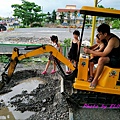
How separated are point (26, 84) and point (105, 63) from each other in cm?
294

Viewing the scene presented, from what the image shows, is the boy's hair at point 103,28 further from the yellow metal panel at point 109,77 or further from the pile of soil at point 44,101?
the pile of soil at point 44,101

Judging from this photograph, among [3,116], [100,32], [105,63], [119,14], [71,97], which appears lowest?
[3,116]

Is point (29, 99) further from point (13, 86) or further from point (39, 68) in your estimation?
point (39, 68)

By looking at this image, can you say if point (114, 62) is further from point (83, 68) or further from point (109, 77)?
point (83, 68)

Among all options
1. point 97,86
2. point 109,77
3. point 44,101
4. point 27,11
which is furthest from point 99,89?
point 27,11

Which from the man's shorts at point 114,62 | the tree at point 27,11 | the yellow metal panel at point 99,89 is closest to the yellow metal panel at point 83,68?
the yellow metal panel at point 99,89

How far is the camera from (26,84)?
20.5 ft

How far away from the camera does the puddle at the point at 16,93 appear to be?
14.5 feet

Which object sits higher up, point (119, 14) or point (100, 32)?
point (119, 14)

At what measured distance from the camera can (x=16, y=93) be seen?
5.53 metres

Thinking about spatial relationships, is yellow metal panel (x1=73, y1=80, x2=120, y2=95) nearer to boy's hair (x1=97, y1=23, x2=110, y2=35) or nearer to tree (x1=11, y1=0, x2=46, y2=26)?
boy's hair (x1=97, y1=23, x2=110, y2=35)

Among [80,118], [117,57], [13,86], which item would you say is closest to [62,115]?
[80,118]

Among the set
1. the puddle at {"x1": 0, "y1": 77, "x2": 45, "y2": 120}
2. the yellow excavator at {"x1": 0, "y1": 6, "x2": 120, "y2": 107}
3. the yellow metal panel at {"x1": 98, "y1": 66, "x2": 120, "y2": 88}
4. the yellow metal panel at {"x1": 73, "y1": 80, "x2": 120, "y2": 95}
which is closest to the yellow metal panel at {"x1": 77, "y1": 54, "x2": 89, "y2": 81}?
the yellow excavator at {"x1": 0, "y1": 6, "x2": 120, "y2": 107}

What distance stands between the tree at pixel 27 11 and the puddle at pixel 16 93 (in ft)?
108
